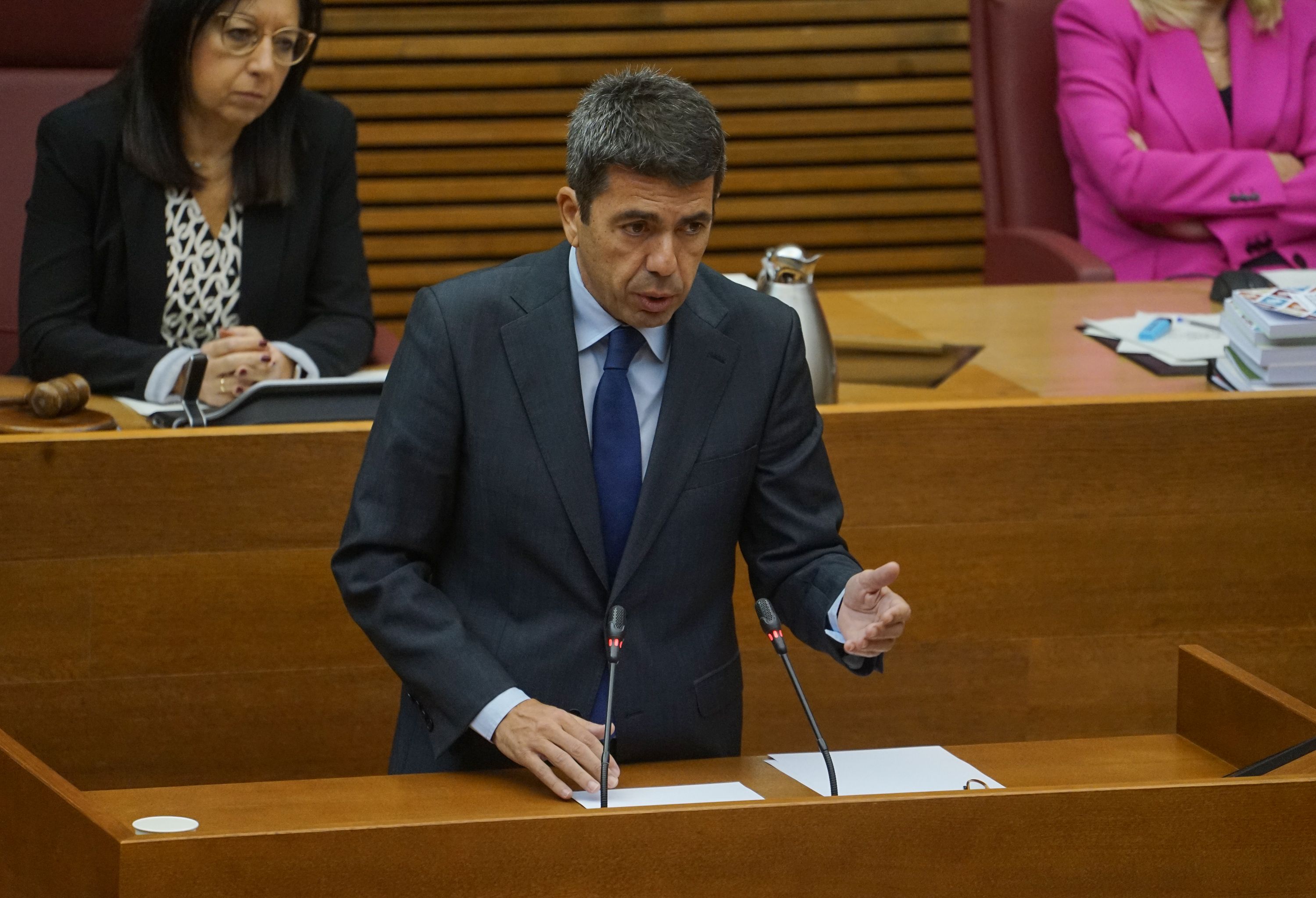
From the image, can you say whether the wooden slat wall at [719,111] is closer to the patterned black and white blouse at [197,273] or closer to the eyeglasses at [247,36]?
the patterned black and white blouse at [197,273]

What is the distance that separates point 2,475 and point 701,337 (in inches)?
38.3

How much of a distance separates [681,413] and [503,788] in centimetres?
41

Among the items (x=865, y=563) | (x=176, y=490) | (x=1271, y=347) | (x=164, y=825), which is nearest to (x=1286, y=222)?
(x=1271, y=347)

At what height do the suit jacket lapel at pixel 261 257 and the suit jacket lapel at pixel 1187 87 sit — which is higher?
the suit jacket lapel at pixel 1187 87

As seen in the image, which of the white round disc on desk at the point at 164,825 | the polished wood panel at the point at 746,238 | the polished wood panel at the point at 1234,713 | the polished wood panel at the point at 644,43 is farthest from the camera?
the polished wood panel at the point at 746,238

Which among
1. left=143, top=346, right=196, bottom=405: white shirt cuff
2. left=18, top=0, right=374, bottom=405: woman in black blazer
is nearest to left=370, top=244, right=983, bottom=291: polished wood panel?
left=18, top=0, right=374, bottom=405: woman in black blazer

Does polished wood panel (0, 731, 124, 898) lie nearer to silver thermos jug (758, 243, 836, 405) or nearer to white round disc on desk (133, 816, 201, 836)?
white round disc on desk (133, 816, 201, 836)

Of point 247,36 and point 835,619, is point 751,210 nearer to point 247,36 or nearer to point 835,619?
point 247,36

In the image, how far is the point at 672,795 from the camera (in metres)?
1.44

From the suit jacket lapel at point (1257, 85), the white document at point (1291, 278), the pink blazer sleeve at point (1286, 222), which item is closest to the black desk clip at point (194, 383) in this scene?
the white document at point (1291, 278)

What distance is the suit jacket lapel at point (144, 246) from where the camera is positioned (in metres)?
2.46

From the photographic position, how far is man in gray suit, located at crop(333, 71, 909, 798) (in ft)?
4.90

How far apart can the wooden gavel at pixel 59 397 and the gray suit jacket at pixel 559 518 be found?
73 centimetres

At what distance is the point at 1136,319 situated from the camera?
2861 millimetres
